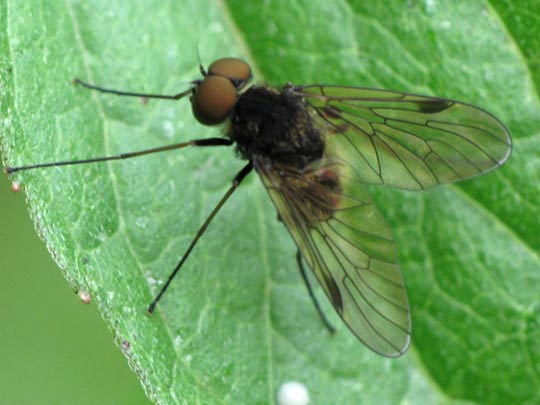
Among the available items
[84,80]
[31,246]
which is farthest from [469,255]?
[31,246]

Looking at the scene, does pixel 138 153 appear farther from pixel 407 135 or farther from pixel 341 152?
pixel 407 135

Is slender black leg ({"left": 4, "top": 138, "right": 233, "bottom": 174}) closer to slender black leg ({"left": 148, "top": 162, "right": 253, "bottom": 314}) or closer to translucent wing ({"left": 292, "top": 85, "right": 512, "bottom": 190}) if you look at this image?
slender black leg ({"left": 148, "top": 162, "right": 253, "bottom": 314})

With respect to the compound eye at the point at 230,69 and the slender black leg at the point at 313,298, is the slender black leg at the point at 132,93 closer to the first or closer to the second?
the compound eye at the point at 230,69

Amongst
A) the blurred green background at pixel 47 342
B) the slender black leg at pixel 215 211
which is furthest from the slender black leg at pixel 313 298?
the blurred green background at pixel 47 342

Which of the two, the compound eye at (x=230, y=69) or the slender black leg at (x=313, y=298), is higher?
the compound eye at (x=230, y=69)

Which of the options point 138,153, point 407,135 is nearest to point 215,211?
point 138,153
